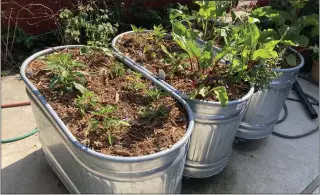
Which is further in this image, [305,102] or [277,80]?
[305,102]

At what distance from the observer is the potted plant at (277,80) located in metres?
2.55

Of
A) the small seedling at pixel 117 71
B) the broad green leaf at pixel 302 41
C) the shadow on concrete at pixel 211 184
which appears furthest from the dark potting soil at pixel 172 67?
the shadow on concrete at pixel 211 184

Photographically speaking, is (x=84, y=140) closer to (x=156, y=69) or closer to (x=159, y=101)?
(x=159, y=101)

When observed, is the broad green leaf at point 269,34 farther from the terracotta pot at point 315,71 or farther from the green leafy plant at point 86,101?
the terracotta pot at point 315,71

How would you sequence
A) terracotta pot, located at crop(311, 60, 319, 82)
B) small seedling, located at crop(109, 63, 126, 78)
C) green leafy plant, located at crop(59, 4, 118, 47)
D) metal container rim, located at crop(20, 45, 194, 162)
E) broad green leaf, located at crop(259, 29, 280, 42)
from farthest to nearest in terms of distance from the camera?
terracotta pot, located at crop(311, 60, 319, 82) → green leafy plant, located at crop(59, 4, 118, 47) → broad green leaf, located at crop(259, 29, 280, 42) → small seedling, located at crop(109, 63, 126, 78) → metal container rim, located at crop(20, 45, 194, 162)

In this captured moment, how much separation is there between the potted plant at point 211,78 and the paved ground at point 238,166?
301 millimetres

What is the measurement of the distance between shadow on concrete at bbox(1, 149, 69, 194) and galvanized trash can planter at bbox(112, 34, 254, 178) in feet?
3.36

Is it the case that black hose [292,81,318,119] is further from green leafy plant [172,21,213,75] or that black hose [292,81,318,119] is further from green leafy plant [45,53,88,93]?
green leafy plant [45,53,88,93]

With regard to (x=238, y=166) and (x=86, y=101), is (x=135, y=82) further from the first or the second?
(x=238, y=166)

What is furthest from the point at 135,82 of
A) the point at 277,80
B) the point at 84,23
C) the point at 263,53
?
the point at 84,23

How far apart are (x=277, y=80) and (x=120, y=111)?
1398 millimetres

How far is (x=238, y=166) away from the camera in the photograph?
9.04 feet

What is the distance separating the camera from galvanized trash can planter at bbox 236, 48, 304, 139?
8.55ft

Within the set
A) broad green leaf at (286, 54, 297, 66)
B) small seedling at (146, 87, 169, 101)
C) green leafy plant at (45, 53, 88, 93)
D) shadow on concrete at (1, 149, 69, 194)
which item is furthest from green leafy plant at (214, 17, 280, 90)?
shadow on concrete at (1, 149, 69, 194)
